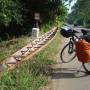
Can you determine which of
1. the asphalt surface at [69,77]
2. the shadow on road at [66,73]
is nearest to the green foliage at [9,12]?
the asphalt surface at [69,77]

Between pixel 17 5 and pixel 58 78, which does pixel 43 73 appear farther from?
pixel 17 5

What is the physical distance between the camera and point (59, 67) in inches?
488

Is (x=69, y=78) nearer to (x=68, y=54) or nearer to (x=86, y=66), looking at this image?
(x=86, y=66)

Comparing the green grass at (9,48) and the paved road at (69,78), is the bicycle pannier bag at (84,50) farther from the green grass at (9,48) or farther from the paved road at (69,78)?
the green grass at (9,48)

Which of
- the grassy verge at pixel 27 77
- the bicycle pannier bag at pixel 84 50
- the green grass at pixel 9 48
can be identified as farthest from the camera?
the green grass at pixel 9 48

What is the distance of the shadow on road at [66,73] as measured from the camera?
1096 centimetres

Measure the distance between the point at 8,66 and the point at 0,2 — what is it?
1502cm

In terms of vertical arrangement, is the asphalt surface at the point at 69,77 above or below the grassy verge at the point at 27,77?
below

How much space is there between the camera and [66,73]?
1153 centimetres

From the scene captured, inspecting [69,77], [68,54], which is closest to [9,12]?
[68,54]

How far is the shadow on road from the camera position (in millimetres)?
10957

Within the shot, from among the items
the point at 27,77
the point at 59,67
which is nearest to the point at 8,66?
the point at 27,77

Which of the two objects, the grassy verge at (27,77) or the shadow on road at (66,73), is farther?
the shadow on road at (66,73)

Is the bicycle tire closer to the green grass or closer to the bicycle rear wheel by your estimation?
the bicycle rear wheel
